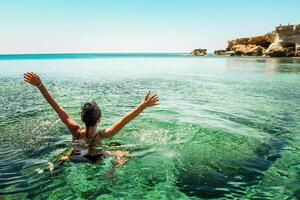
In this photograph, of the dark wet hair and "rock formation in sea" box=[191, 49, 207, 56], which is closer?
the dark wet hair

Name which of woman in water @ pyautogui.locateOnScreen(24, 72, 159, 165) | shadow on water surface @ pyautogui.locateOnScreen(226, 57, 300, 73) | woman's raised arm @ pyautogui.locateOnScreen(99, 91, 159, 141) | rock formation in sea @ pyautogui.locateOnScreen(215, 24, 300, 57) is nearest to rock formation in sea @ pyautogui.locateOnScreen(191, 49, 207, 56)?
rock formation in sea @ pyautogui.locateOnScreen(215, 24, 300, 57)

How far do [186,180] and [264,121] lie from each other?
21.1 ft

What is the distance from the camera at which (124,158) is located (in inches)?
270

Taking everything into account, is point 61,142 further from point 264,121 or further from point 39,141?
point 264,121

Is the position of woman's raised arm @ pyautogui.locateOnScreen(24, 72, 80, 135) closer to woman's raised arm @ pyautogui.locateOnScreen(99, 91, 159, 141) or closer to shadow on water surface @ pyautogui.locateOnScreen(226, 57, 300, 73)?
woman's raised arm @ pyautogui.locateOnScreen(99, 91, 159, 141)

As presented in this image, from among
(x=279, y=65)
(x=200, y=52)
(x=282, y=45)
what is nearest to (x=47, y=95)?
(x=279, y=65)

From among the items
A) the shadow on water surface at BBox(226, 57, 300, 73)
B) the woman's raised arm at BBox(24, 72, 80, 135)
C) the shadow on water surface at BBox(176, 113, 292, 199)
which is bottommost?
the shadow on water surface at BBox(226, 57, 300, 73)

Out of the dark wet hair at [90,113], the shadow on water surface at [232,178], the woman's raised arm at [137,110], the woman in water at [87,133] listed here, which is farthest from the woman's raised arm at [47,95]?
the shadow on water surface at [232,178]

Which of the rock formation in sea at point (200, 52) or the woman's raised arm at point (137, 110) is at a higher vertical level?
the woman's raised arm at point (137, 110)

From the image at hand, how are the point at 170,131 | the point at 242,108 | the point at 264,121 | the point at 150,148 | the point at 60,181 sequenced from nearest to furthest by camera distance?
1. the point at 60,181
2. the point at 150,148
3. the point at 170,131
4. the point at 264,121
5. the point at 242,108

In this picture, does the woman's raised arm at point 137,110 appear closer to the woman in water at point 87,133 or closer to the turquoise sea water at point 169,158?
the woman in water at point 87,133

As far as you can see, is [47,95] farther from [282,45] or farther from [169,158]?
[282,45]

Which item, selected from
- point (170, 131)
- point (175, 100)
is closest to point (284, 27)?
point (175, 100)

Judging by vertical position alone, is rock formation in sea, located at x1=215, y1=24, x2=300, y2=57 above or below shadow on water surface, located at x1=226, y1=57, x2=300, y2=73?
above
